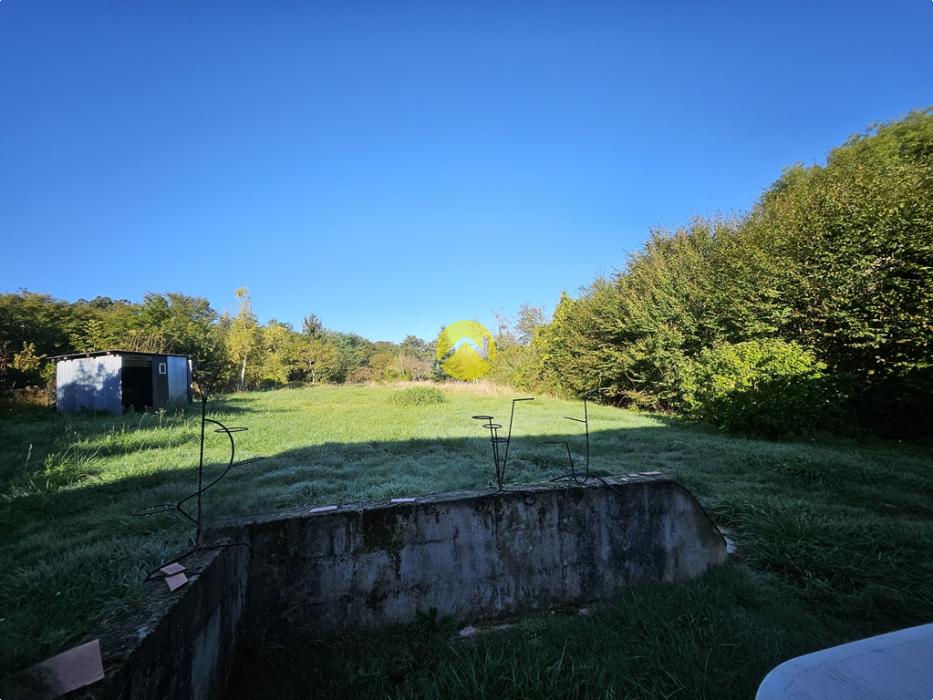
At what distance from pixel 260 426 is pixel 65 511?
4782 mm

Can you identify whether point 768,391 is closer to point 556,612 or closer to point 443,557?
point 556,612

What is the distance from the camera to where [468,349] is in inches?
916

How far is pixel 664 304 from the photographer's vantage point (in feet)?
36.8

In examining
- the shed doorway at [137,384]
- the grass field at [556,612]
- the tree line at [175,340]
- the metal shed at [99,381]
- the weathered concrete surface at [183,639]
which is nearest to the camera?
the weathered concrete surface at [183,639]

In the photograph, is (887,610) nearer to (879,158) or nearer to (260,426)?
(260,426)

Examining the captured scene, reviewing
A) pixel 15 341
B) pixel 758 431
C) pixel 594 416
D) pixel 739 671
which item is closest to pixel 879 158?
pixel 758 431

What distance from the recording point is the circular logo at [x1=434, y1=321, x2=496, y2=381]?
22.9 m

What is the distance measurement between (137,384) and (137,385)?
0.03 meters

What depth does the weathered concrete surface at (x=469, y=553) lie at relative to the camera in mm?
2240

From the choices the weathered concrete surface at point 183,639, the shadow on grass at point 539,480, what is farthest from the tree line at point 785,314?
the weathered concrete surface at point 183,639

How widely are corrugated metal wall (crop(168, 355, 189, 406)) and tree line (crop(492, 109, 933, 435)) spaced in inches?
545

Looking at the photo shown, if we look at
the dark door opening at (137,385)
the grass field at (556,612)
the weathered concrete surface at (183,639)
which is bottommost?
the grass field at (556,612)

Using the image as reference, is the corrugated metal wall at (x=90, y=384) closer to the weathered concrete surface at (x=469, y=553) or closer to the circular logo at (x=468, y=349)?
the weathered concrete surface at (x=469, y=553)

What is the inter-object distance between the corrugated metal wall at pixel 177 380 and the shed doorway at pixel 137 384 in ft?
2.37
